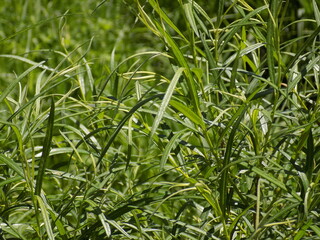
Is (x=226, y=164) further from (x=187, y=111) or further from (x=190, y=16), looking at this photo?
(x=190, y=16)

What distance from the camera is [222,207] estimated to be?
0.74 metres

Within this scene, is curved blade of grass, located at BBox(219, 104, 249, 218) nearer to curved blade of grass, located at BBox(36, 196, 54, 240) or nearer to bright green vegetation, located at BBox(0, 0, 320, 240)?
bright green vegetation, located at BBox(0, 0, 320, 240)

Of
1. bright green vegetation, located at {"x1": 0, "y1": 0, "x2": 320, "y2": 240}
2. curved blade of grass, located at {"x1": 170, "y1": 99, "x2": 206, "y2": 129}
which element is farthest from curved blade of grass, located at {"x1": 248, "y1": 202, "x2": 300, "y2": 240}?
curved blade of grass, located at {"x1": 170, "y1": 99, "x2": 206, "y2": 129}

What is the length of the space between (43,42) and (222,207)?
2149mm

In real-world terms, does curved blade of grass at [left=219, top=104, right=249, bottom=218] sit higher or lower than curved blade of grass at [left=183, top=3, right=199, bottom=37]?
lower

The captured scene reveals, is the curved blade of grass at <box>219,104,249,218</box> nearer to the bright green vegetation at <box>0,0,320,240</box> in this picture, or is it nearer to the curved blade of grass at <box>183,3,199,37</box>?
the bright green vegetation at <box>0,0,320,240</box>

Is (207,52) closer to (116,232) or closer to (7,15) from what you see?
(116,232)

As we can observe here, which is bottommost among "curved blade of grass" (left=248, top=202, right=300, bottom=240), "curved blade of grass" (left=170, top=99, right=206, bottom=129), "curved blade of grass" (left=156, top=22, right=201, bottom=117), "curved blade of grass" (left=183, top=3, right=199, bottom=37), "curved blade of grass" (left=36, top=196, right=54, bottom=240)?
"curved blade of grass" (left=248, top=202, right=300, bottom=240)

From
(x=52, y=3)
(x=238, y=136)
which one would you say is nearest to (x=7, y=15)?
(x=52, y=3)

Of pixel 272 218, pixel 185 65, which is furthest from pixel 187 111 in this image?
pixel 272 218

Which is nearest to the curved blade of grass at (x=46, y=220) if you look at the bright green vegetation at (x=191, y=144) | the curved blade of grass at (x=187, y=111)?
the bright green vegetation at (x=191, y=144)

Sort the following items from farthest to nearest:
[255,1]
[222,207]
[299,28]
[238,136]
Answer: [255,1] → [299,28] → [238,136] → [222,207]

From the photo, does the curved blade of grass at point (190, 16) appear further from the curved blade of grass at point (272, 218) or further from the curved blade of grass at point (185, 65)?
the curved blade of grass at point (272, 218)

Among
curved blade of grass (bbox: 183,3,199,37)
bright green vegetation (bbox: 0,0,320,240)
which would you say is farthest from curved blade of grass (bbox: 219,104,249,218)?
curved blade of grass (bbox: 183,3,199,37)
